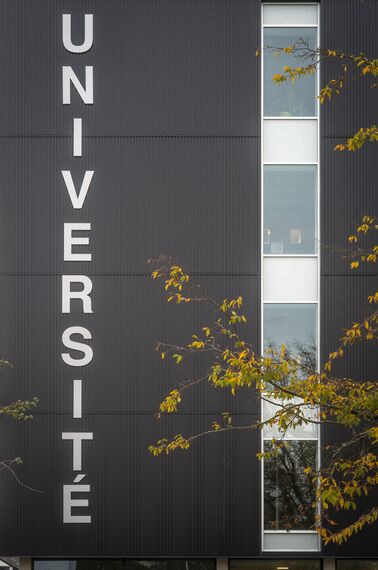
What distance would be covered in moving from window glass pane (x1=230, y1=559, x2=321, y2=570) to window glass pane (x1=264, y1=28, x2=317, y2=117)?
7.76m

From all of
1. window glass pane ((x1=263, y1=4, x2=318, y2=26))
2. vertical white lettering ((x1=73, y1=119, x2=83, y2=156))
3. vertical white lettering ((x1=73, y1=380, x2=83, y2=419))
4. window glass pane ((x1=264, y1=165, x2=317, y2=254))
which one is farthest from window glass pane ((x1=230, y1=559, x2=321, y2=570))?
window glass pane ((x1=263, y1=4, x2=318, y2=26))

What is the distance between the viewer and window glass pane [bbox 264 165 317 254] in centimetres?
1353

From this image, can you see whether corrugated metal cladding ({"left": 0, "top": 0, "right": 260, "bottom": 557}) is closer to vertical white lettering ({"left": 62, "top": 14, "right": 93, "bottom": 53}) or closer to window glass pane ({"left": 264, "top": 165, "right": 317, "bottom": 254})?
vertical white lettering ({"left": 62, "top": 14, "right": 93, "bottom": 53})

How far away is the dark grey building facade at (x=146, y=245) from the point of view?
43.2ft

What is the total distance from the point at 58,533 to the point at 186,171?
6551 mm

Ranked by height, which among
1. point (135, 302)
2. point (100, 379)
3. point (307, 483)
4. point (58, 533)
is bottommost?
point (58, 533)

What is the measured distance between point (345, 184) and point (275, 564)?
22.0 feet

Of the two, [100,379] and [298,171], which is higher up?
[298,171]

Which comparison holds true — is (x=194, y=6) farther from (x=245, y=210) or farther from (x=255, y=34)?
(x=245, y=210)

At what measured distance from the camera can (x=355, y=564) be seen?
13477mm

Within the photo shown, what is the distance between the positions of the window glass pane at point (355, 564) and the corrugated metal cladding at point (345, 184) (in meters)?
2.19

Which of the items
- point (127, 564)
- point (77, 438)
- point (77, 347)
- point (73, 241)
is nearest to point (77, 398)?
point (77, 438)

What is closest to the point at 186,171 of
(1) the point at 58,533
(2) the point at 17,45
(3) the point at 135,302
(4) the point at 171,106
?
(4) the point at 171,106

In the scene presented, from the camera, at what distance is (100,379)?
1331cm
